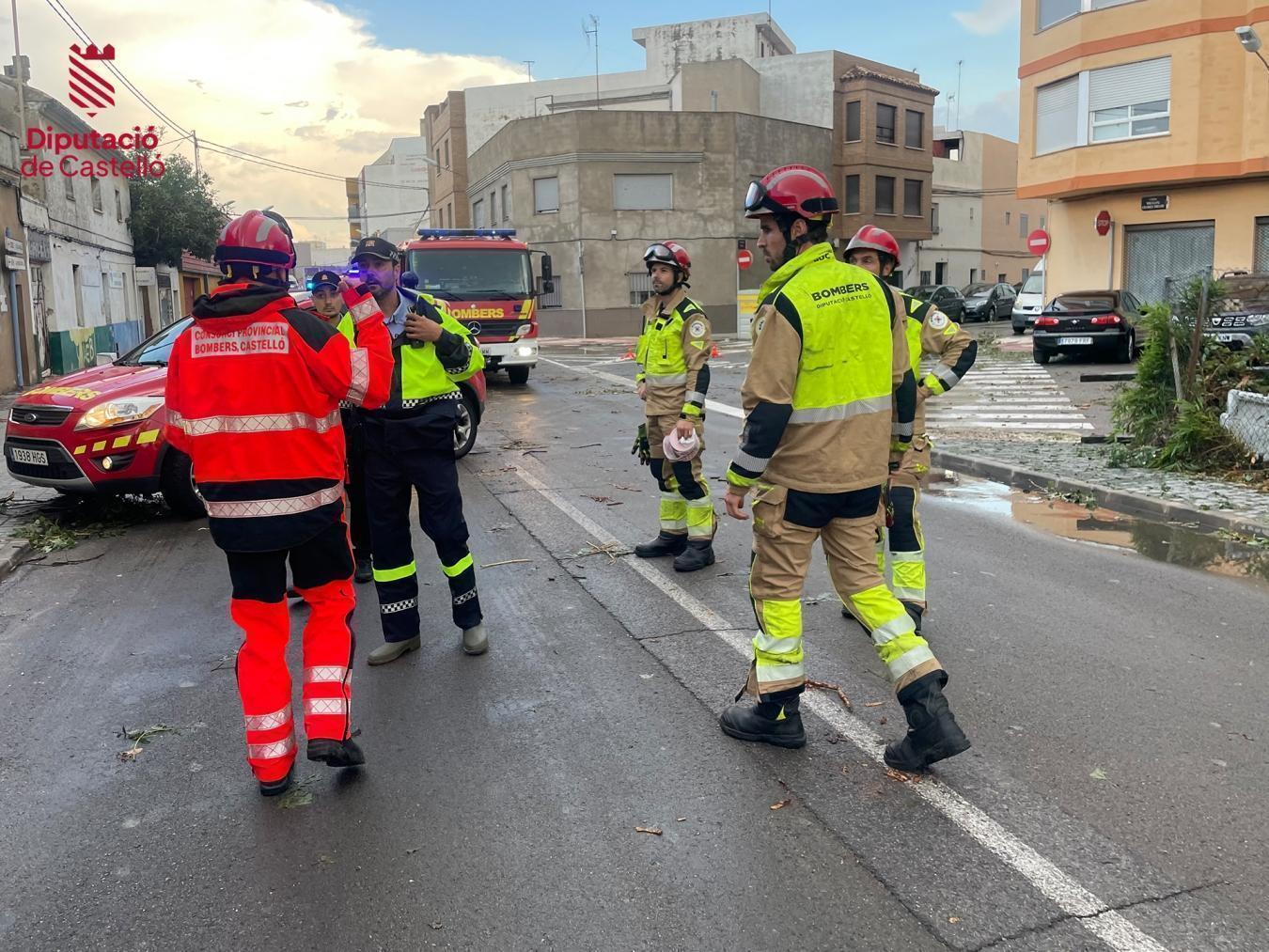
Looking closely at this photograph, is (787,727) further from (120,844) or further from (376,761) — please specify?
(120,844)

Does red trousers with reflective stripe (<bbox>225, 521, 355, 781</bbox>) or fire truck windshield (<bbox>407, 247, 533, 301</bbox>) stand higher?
fire truck windshield (<bbox>407, 247, 533, 301</bbox>)

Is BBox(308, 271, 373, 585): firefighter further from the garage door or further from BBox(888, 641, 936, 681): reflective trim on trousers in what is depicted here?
the garage door

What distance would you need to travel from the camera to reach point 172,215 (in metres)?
35.3

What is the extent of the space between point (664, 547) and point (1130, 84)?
74.8ft

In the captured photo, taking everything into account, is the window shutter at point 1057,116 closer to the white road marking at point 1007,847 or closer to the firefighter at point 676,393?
the firefighter at point 676,393

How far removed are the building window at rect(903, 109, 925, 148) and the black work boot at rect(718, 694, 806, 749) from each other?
164 ft

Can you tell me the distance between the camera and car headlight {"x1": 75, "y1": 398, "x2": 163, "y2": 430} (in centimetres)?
775

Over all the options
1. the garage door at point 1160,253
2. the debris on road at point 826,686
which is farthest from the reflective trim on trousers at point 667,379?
the garage door at point 1160,253

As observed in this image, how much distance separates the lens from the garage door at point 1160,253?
23766 mm

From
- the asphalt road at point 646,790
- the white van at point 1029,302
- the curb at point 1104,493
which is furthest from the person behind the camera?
the white van at point 1029,302

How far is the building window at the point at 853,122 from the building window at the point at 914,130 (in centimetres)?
299

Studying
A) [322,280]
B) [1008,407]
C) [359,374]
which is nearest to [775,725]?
[359,374]

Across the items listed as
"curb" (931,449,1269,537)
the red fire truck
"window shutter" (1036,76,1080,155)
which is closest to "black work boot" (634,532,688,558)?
"curb" (931,449,1269,537)

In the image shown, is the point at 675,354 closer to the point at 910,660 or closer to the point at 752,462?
the point at 752,462
